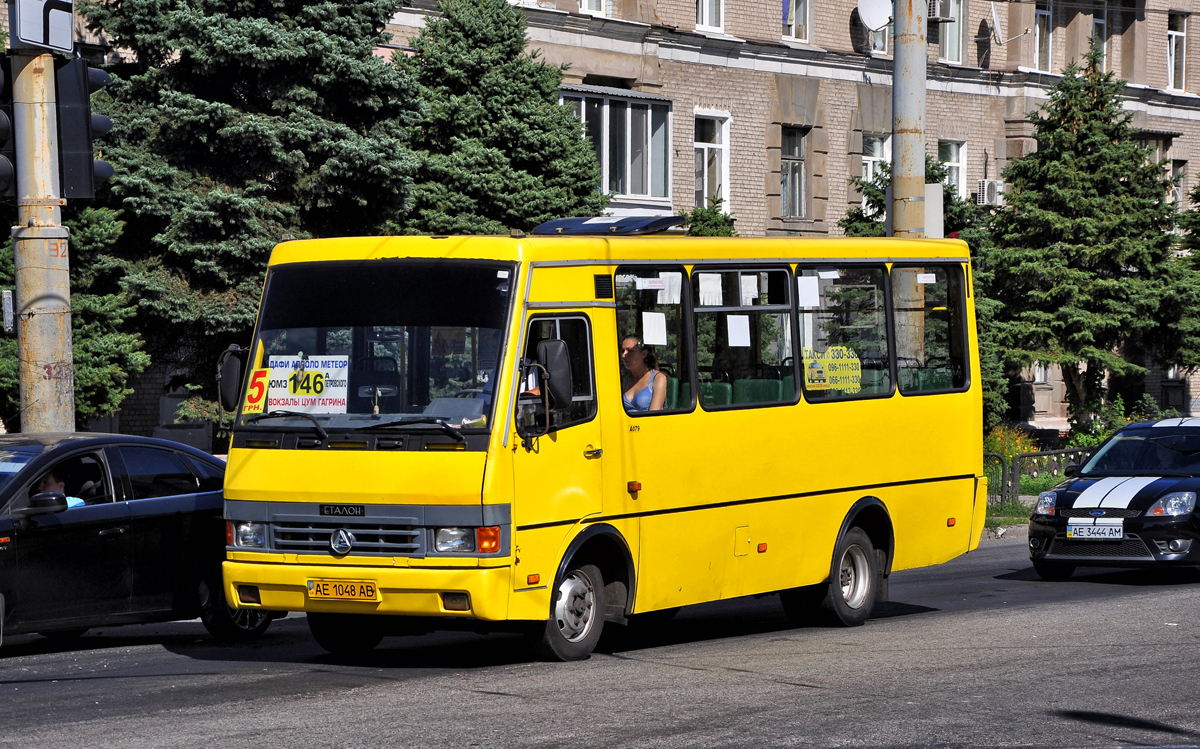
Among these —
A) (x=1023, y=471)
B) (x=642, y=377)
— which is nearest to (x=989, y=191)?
(x=1023, y=471)

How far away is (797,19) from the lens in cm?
3659

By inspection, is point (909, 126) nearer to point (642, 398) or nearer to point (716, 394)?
point (716, 394)

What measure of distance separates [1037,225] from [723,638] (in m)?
24.1

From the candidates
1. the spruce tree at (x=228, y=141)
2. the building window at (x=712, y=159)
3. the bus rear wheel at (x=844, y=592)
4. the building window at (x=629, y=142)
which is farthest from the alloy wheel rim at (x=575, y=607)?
the building window at (x=712, y=159)

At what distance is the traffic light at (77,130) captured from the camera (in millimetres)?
12797

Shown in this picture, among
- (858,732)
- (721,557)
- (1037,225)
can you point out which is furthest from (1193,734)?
(1037,225)

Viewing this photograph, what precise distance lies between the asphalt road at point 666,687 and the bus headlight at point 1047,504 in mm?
2190

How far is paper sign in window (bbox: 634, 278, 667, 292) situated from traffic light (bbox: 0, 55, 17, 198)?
4.93 meters

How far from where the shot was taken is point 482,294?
978 centimetres

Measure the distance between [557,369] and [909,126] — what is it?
1036 centimetres

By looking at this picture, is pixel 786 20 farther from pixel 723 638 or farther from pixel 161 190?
pixel 723 638

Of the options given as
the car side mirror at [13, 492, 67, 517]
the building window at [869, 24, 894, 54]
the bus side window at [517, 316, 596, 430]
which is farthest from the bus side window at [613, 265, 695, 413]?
the building window at [869, 24, 894, 54]

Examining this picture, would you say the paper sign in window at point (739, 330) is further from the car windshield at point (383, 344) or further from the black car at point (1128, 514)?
the black car at point (1128, 514)

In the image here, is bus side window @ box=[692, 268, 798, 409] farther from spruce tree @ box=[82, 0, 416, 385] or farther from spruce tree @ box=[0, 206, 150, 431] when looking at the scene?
spruce tree @ box=[82, 0, 416, 385]
